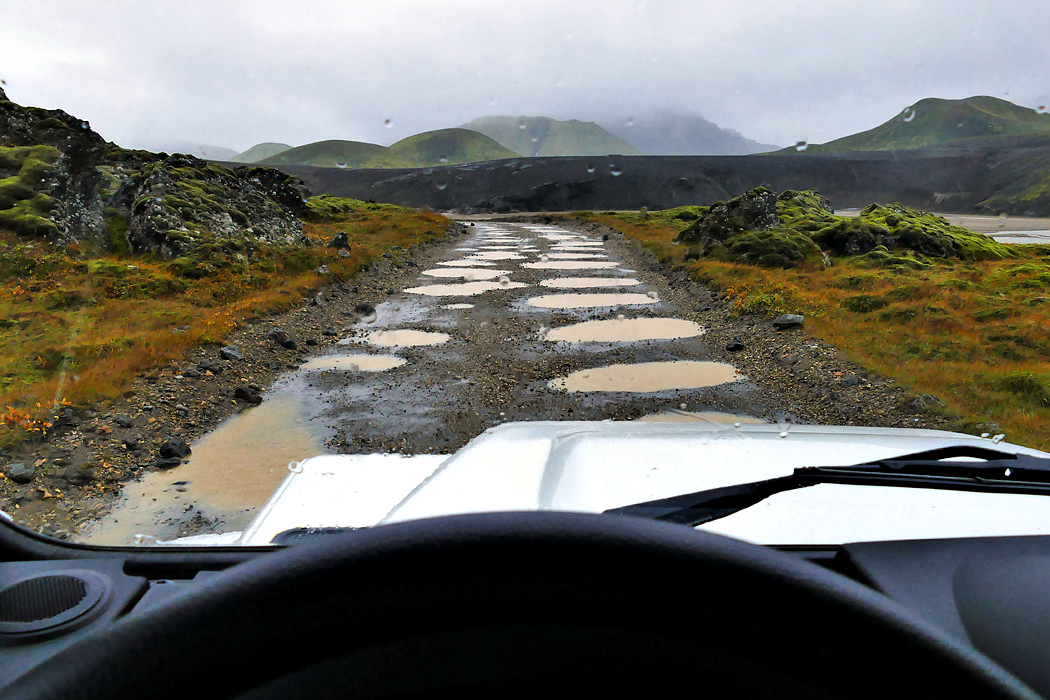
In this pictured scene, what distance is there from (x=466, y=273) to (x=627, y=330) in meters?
8.08

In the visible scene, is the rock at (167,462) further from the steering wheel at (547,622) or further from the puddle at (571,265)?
the puddle at (571,265)

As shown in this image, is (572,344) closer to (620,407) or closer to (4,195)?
(620,407)

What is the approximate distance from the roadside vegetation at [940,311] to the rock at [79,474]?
5.37 meters

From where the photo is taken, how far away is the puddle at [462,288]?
482 inches

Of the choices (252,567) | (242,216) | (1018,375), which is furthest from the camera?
(242,216)

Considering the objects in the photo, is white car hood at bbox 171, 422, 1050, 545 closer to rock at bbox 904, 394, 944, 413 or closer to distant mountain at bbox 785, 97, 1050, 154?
rock at bbox 904, 394, 944, 413

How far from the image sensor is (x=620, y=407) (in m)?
5.11

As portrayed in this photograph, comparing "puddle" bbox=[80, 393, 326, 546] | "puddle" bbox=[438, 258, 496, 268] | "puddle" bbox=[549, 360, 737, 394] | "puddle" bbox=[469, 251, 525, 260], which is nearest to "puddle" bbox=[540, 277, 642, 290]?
"puddle" bbox=[438, 258, 496, 268]

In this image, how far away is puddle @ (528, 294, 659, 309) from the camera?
413 inches

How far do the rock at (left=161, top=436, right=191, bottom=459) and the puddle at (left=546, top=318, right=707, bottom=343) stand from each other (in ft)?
15.7

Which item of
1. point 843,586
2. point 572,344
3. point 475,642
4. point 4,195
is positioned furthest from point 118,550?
point 4,195

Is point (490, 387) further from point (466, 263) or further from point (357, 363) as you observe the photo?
point (466, 263)

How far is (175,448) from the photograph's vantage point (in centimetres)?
426

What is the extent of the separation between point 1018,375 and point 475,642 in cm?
502
